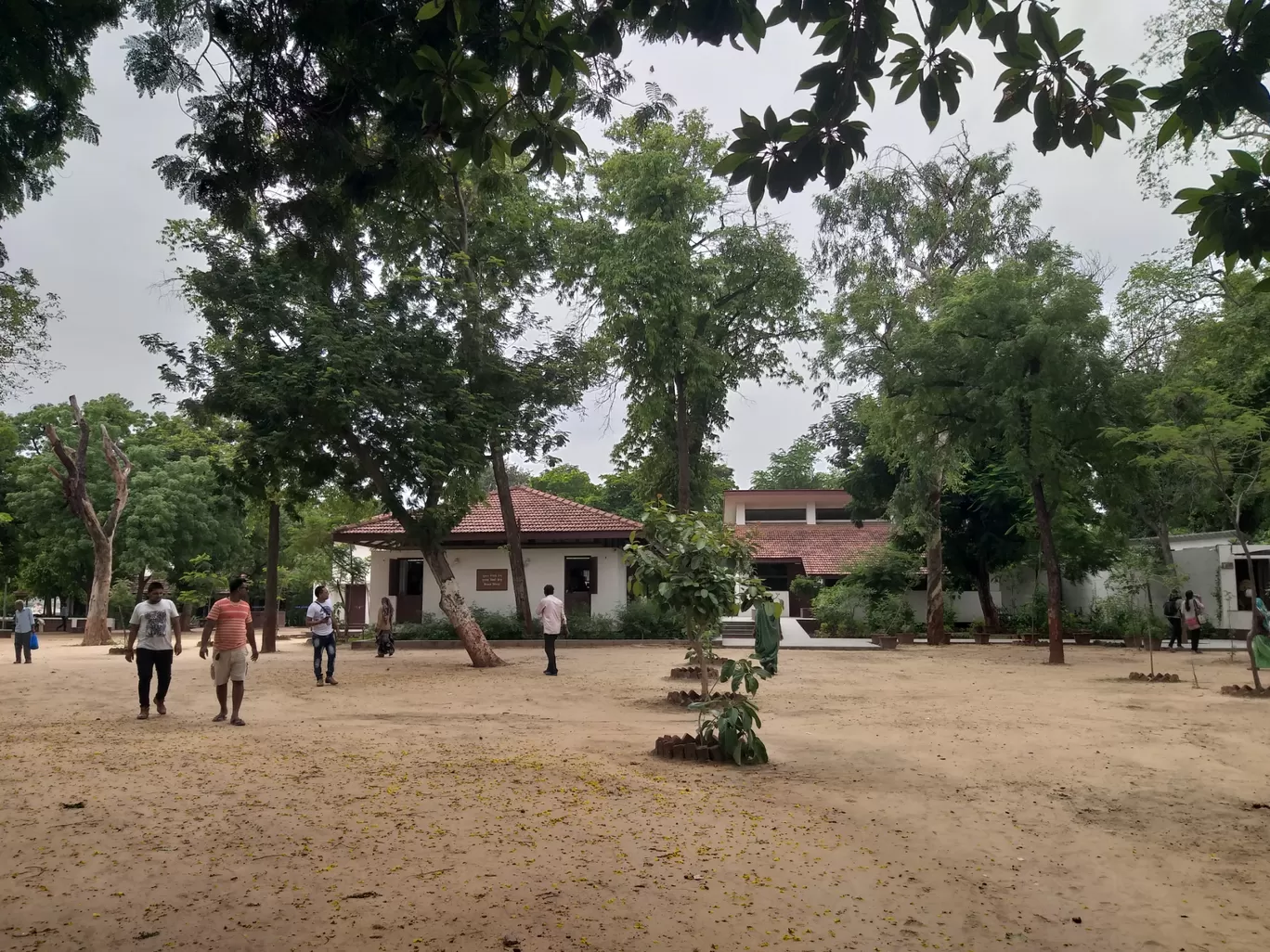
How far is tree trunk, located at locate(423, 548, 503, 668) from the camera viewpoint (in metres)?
17.1

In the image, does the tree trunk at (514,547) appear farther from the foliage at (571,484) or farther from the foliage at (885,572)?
the foliage at (571,484)

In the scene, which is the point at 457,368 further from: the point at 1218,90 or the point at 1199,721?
the point at 1218,90

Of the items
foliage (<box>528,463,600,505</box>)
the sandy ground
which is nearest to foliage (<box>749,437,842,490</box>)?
foliage (<box>528,463,600,505</box>)

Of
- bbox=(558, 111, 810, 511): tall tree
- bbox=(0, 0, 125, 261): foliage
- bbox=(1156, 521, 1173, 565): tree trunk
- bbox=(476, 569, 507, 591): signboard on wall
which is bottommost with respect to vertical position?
bbox=(476, 569, 507, 591): signboard on wall

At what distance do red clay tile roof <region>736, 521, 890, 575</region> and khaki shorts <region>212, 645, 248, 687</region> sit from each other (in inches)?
1001

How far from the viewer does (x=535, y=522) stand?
26.8m

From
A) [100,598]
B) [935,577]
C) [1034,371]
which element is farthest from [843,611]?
[100,598]

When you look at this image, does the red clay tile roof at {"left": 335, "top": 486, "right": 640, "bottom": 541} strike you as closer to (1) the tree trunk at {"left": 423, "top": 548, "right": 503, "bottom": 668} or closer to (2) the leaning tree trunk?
(2) the leaning tree trunk

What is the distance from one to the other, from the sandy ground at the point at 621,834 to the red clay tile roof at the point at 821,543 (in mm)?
24060

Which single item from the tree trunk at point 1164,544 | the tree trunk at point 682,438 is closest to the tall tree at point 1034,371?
the tree trunk at point 1164,544

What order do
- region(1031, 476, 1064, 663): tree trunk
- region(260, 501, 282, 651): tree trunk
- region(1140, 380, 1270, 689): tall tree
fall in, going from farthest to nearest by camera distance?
1. region(260, 501, 282, 651): tree trunk
2. region(1031, 476, 1064, 663): tree trunk
3. region(1140, 380, 1270, 689): tall tree

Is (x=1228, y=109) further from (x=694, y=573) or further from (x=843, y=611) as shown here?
(x=843, y=611)

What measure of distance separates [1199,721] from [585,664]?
10.9 meters

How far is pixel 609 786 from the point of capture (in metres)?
6.36
